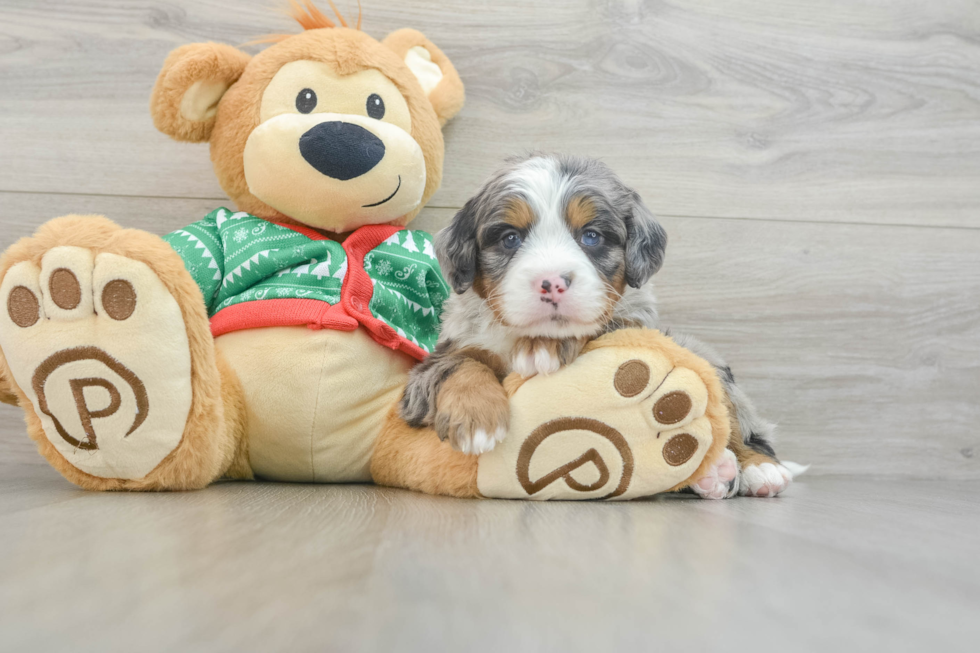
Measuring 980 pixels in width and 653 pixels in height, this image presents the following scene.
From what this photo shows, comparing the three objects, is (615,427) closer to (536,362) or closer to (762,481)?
(536,362)

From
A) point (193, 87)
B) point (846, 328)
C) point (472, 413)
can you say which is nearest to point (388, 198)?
point (193, 87)

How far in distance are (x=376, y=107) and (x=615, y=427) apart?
949 millimetres

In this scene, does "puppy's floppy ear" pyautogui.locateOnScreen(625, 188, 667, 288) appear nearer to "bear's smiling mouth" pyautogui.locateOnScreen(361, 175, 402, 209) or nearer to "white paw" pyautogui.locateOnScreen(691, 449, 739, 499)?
"white paw" pyautogui.locateOnScreen(691, 449, 739, 499)

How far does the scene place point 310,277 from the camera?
1.53 m

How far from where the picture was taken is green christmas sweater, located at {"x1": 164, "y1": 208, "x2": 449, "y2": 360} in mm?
1467

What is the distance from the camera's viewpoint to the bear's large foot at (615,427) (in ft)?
3.91

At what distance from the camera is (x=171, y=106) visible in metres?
1.55

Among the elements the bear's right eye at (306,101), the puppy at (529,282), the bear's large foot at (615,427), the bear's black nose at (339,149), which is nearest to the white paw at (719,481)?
the puppy at (529,282)

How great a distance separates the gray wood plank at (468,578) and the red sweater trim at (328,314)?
44 cm

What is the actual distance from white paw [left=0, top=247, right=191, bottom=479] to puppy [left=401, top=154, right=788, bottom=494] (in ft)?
1.52

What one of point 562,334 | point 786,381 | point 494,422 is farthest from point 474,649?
point 786,381

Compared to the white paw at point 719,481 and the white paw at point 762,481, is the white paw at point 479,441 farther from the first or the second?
the white paw at point 762,481

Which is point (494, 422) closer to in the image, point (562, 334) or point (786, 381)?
point (562, 334)

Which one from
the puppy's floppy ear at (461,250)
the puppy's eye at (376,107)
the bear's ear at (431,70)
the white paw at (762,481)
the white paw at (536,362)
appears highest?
the bear's ear at (431,70)
